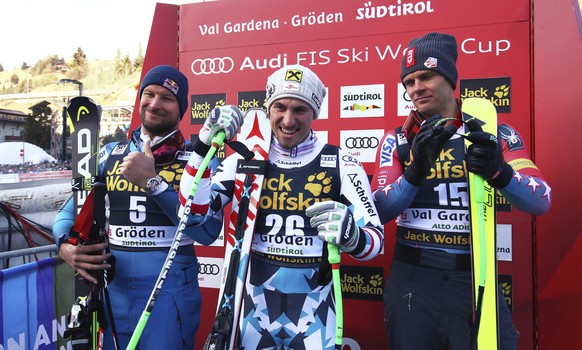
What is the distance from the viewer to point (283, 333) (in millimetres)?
1816

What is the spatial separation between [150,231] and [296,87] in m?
1.15

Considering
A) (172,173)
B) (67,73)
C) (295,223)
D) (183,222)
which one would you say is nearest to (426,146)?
(295,223)

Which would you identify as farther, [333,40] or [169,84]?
[333,40]

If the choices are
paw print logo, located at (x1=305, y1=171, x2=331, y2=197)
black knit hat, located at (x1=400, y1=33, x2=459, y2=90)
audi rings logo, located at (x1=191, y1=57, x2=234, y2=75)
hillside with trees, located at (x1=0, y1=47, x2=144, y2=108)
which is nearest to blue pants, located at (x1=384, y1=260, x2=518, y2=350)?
paw print logo, located at (x1=305, y1=171, x2=331, y2=197)

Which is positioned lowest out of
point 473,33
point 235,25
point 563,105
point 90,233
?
point 90,233

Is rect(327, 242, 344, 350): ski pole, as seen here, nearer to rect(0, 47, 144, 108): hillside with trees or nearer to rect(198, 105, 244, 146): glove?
rect(198, 105, 244, 146): glove

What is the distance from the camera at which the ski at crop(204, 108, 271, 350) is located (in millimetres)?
1717

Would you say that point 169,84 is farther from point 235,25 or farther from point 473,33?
point 473,33

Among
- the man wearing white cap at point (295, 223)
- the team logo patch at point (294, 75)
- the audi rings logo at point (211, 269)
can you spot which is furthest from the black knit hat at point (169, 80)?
the audi rings logo at point (211, 269)

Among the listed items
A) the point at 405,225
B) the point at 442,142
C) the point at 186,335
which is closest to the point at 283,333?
the point at 186,335

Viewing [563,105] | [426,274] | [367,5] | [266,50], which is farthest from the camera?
[266,50]

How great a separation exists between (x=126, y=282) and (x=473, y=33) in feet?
9.91

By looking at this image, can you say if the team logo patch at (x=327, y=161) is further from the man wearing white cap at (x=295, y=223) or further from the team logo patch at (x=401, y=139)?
the team logo patch at (x=401, y=139)

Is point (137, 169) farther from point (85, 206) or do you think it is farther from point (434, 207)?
point (434, 207)
